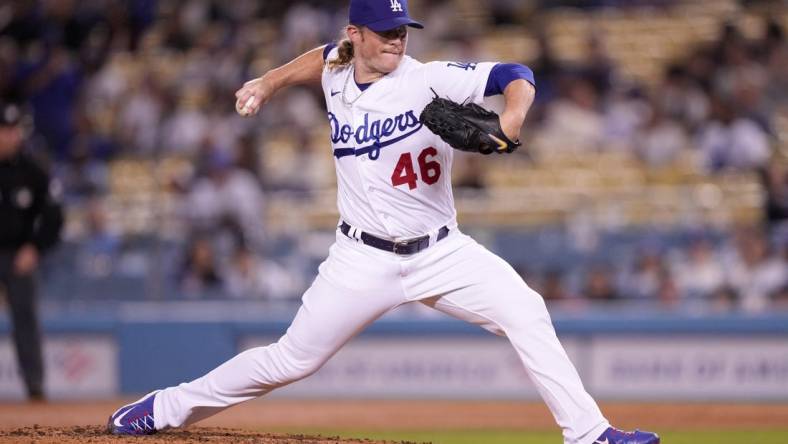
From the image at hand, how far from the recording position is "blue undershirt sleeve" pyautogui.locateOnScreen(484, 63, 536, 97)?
177 inches

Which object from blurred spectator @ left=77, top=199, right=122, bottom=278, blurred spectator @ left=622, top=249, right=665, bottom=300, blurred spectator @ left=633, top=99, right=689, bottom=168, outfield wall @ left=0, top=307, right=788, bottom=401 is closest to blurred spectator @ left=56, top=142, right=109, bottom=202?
blurred spectator @ left=77, top=199, right=122, bottom=278

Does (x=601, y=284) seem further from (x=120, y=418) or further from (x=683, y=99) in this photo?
(x=120, y=418)

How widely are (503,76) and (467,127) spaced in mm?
384

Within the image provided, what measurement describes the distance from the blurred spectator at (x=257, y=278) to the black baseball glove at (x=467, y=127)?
5626 mm

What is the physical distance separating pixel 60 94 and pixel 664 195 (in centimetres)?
719

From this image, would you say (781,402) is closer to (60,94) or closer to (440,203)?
(440,203)

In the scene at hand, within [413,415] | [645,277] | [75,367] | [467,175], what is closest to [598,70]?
[467,175]

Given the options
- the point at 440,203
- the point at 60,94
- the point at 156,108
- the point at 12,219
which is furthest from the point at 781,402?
the point at 60,94

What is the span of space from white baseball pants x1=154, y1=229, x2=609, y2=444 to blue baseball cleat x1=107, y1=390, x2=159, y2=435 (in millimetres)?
468

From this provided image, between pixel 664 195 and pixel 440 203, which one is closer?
pixel 440 203

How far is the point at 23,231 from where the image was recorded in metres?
8.91

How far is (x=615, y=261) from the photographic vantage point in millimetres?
9664

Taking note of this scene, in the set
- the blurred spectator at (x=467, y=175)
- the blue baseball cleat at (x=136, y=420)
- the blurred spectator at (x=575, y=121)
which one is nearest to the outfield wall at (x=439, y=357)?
the blurred spectator at (x=467, y=175)

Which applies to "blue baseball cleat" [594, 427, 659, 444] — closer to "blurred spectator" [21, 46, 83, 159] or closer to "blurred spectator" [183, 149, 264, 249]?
"blurred spectator" [183, 149, 264, 249]
